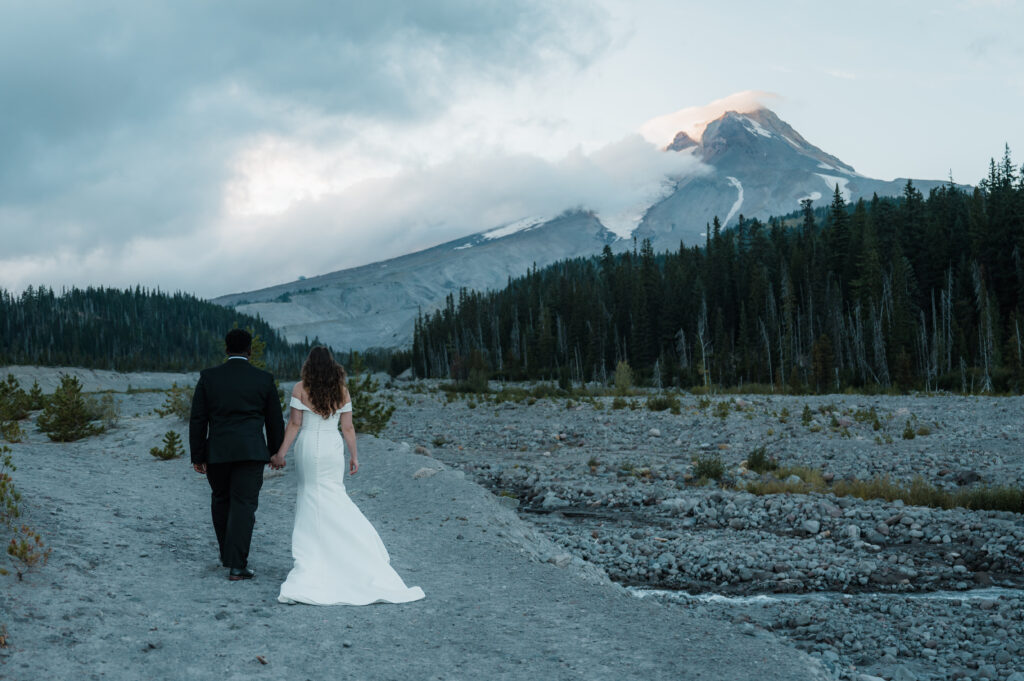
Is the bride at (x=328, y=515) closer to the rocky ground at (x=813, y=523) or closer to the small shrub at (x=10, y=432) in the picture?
the rocky ground at (x=813, y=523)

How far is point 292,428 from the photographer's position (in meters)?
6.96

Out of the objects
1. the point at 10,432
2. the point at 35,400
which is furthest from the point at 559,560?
the point at 35,400

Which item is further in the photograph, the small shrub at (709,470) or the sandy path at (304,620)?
the small shrub at (709,470)

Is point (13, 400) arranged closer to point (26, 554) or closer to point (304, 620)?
point (26, 554)

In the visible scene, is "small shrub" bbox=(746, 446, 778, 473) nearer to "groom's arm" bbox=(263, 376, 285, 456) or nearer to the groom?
"groom's arm" bbox=(263, 376, 285, 456)

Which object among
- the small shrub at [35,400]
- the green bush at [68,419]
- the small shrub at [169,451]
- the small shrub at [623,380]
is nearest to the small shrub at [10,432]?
the green bush at [68,419]

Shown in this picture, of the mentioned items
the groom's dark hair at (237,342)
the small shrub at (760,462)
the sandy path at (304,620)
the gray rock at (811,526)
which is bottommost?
the gray rock at (811,526)

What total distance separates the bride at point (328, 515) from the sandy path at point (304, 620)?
28 centimetres

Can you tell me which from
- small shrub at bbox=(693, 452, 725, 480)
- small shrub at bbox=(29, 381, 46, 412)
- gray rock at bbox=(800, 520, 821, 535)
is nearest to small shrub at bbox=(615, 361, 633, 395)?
small shrub at bbox=(693, 452, 725, 480)

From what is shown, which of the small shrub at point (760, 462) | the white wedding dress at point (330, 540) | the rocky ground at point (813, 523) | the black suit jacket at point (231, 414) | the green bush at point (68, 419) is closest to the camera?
the white wedding dress at point (330, 540)

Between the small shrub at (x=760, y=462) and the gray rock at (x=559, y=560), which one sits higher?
the gray rock at (x=559, y=560)

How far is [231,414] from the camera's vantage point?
6.82 meters

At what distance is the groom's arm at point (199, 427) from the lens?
6754 mm

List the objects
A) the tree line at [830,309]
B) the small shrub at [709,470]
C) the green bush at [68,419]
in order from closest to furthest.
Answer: the small shrub at [709,470], the green bush at [68,419], the tree line at [830,309]
